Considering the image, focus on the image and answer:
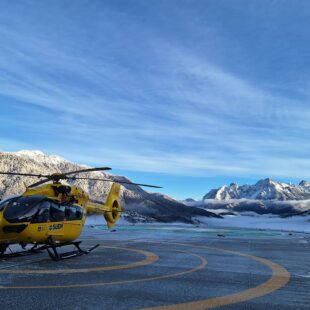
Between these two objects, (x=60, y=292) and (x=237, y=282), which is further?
(x=237, y=282)

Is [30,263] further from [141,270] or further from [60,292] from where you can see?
[60,292]

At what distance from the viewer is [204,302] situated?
9469 millimetres

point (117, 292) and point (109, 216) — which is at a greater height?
point (109, 216)

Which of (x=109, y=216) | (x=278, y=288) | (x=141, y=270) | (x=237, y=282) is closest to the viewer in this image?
(x=278, y=288)

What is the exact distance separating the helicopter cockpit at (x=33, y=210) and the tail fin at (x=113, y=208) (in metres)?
9.41

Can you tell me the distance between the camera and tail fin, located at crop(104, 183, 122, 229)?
2898 cm

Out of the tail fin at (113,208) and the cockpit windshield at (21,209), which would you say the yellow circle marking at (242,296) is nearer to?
the cockpit windshield at (21,209)

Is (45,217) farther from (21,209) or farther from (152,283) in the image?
(152,283)

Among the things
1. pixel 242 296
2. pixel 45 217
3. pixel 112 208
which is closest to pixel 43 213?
pixel 45 217

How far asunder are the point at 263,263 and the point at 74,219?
960cm

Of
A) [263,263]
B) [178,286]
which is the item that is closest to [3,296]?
[178,286]

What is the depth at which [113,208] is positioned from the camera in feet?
98.2

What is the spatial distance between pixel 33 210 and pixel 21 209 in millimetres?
552

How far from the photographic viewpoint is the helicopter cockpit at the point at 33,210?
16658 mm
